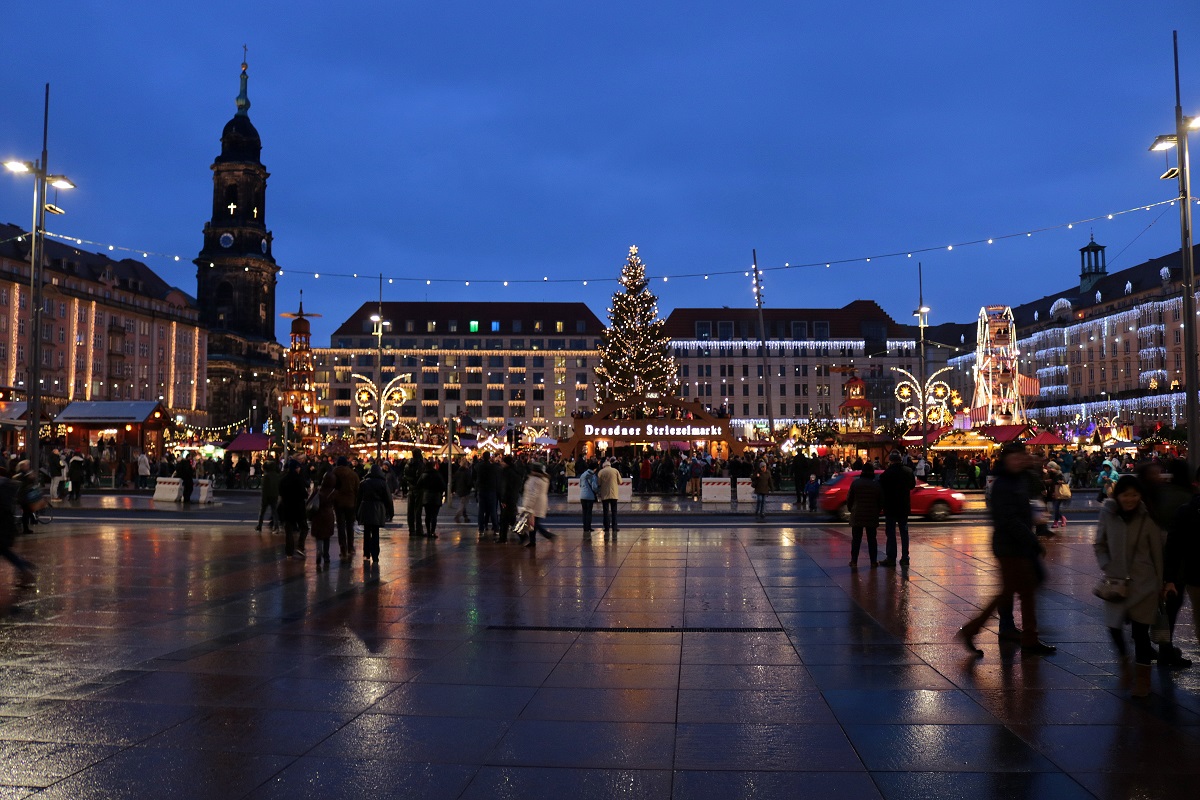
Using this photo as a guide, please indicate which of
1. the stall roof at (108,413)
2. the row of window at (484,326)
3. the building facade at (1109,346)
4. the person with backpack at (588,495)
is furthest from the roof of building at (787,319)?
the person with backpack at (588,495)

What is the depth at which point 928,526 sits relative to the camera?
23.3 m

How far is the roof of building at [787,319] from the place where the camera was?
12356 centimetres

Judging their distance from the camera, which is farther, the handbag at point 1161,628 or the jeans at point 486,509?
the jeans at point 486,509

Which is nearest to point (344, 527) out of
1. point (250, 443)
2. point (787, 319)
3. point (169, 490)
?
point (169, 490)

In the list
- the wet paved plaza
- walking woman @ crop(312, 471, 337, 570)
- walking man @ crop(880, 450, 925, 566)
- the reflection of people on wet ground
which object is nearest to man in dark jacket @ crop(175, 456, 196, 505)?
walking woman @ crop(312, 471, 337, 570)

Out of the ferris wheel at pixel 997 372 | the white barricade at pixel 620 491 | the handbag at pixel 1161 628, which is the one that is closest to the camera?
the handbag at pixel 1161 628

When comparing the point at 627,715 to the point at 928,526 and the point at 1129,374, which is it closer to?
the point at 928,526

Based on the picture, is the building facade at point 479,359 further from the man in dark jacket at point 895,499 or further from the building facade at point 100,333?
the man in dark jacket at point 895,499

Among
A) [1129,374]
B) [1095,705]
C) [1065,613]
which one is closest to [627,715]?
[1095,705]

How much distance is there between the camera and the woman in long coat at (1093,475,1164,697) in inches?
287

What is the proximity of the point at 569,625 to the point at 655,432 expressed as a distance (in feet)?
128

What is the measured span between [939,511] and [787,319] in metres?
102

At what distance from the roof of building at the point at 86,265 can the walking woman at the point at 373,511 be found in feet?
236

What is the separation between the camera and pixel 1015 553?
8477 millimetres
